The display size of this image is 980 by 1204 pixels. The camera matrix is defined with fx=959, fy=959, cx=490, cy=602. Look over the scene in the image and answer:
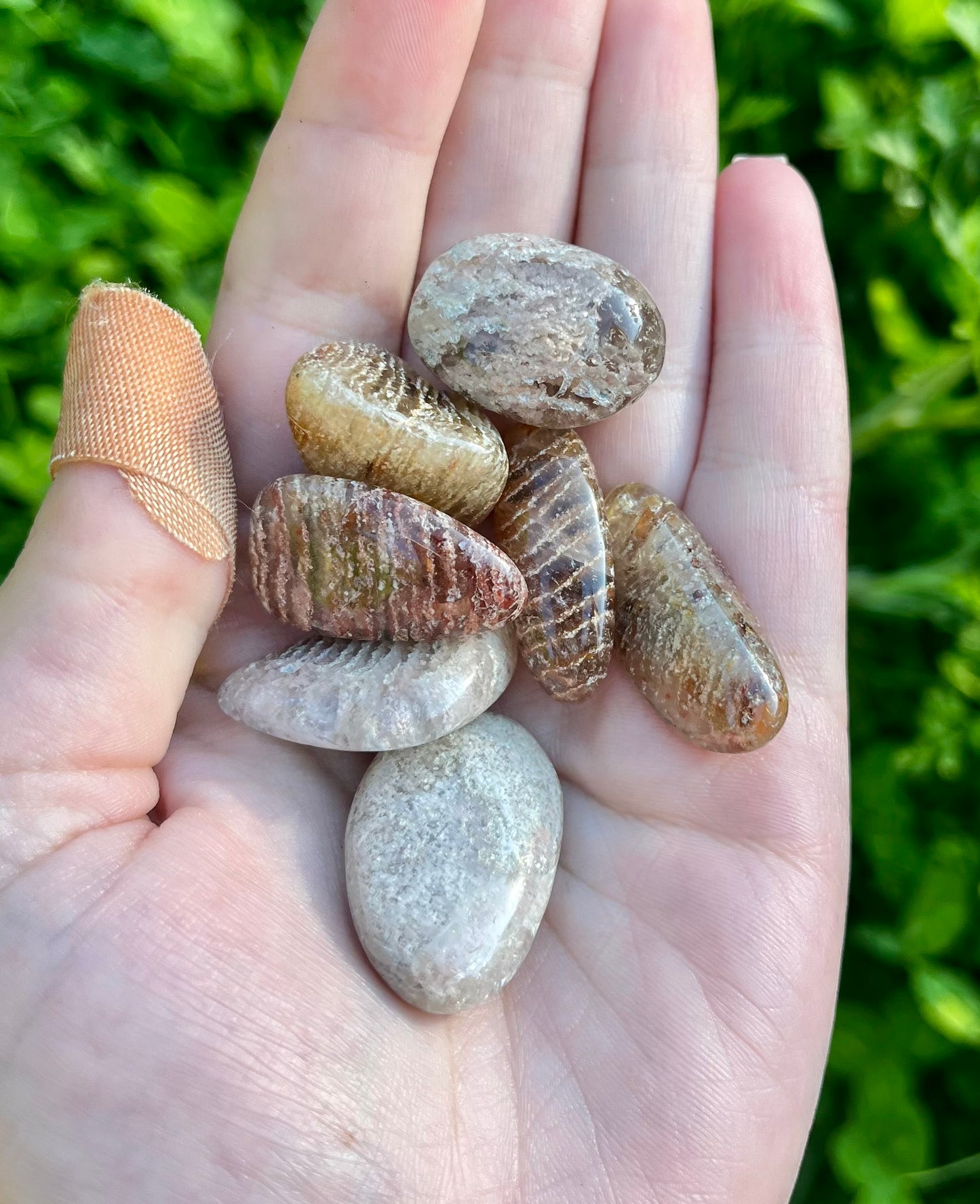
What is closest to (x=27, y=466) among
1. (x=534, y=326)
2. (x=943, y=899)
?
(x=534, y=326)

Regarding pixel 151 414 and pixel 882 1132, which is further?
pixel 882 1132

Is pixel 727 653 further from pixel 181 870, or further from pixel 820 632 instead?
pixel 181 870

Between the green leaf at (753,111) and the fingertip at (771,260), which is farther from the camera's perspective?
the green leaf at (753,111)

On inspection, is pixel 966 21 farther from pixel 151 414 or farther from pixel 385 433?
pixel 151 414

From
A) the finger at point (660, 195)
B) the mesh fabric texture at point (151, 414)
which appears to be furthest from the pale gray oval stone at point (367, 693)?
the finger at point (660, 195)

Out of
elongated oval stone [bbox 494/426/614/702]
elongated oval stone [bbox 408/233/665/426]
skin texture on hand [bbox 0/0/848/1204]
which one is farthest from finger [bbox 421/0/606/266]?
elongated oval stone [bbox 494/426/614/702]

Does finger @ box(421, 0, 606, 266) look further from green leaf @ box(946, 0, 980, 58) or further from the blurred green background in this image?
green leaf @ box(946, 0, 980, 58)

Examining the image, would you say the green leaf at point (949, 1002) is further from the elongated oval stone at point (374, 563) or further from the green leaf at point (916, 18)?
the green leaf at point (916, 18)
